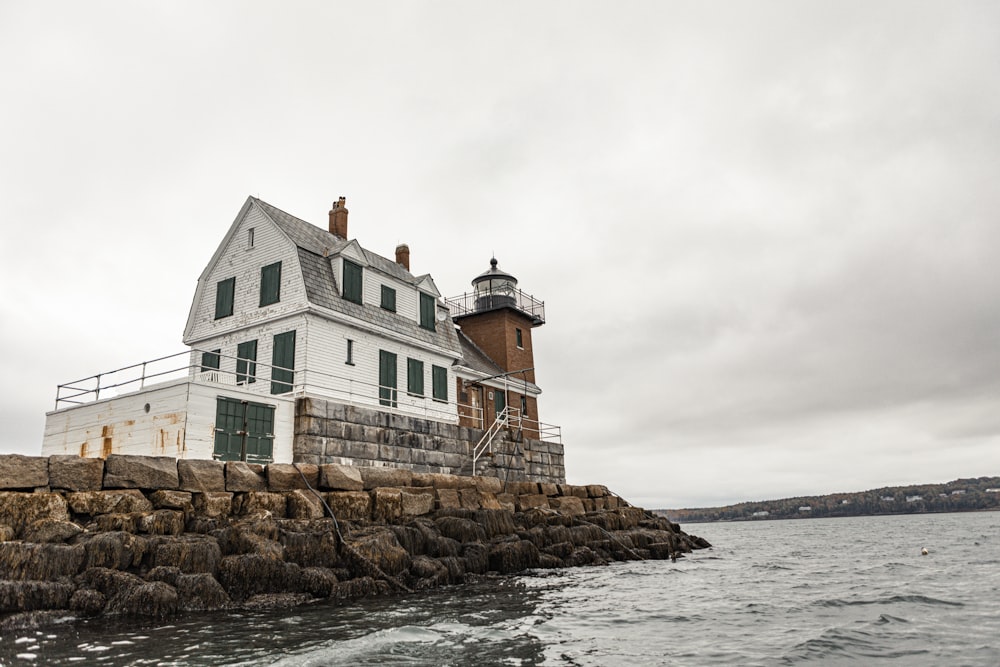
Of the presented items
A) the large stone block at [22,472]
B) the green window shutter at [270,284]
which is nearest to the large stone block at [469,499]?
the green window shutter at [270,284]

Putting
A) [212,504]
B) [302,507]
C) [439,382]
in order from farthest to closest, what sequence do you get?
[439,382], [302,507], [212,504]

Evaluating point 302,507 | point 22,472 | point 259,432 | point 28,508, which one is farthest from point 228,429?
point 28,508

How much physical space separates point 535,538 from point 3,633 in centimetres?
1155

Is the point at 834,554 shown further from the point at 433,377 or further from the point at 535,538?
the point at 433,377

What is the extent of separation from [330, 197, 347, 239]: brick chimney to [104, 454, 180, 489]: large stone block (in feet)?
47.8

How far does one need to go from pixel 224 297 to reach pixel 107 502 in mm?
11778

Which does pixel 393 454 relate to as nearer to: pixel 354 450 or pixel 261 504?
pixel 354 450

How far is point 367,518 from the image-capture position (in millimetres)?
14312

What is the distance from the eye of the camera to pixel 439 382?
79.9 feet

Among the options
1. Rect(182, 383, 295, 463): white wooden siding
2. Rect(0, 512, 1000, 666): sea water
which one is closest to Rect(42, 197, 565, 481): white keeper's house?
Rect(182, 383, 295, 463): white wooden siding

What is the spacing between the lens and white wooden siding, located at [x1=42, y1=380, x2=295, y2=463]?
50.8ft

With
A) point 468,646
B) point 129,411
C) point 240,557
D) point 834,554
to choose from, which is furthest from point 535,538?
point 834,554

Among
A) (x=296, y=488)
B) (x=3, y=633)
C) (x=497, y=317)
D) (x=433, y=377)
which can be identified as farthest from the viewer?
(x=497, y=317)

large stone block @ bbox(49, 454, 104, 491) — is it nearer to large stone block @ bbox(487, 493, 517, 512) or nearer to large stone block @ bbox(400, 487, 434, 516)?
large stone block @ bbox(400, 487, 434, 516)
